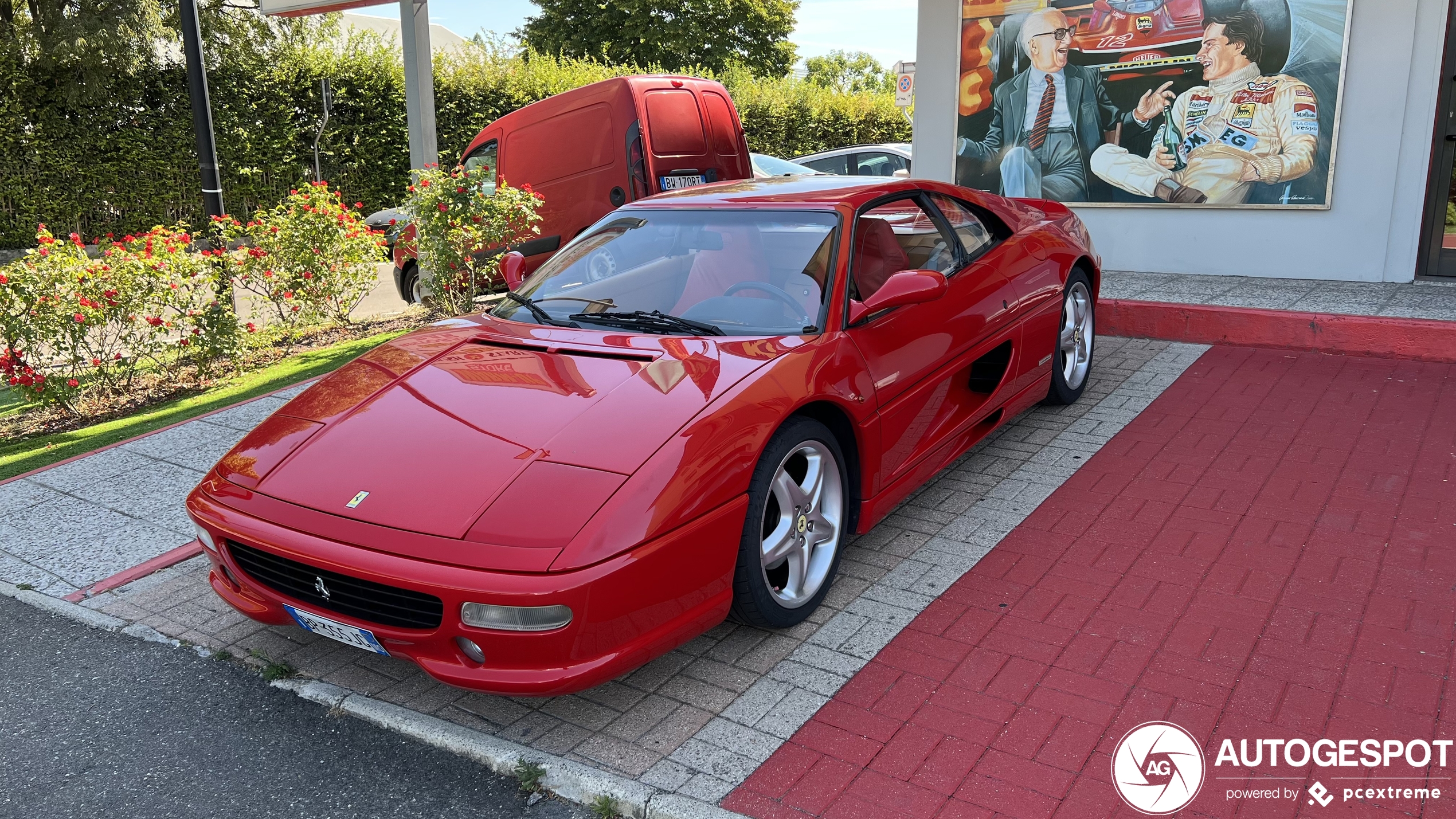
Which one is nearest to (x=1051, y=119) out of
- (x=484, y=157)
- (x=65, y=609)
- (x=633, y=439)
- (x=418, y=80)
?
(x=484, y=157)

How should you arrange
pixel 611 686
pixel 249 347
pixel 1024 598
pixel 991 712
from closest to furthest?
pixel 991 712
pixel 611 686
pixel 1024 598
pixel 249 347

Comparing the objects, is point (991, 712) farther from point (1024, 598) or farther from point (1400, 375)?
point (1400, 375)

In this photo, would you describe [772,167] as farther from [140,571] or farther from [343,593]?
[343,593]

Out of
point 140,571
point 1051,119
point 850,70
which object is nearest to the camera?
point 140,571

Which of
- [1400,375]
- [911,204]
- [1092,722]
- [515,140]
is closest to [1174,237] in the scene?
[1400,375]

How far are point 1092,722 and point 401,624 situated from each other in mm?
Answer: 1982

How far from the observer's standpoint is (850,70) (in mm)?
106688

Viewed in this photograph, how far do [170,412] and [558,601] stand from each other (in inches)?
213

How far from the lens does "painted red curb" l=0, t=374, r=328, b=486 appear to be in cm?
554

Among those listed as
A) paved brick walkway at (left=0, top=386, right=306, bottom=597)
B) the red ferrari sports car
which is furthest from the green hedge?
the red ferrari sports car

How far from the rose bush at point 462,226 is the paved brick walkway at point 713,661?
470 centimetres

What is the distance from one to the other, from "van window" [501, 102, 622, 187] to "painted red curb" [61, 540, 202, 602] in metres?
5.23

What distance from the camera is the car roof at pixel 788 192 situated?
4.23m

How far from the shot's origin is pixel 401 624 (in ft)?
9.23
